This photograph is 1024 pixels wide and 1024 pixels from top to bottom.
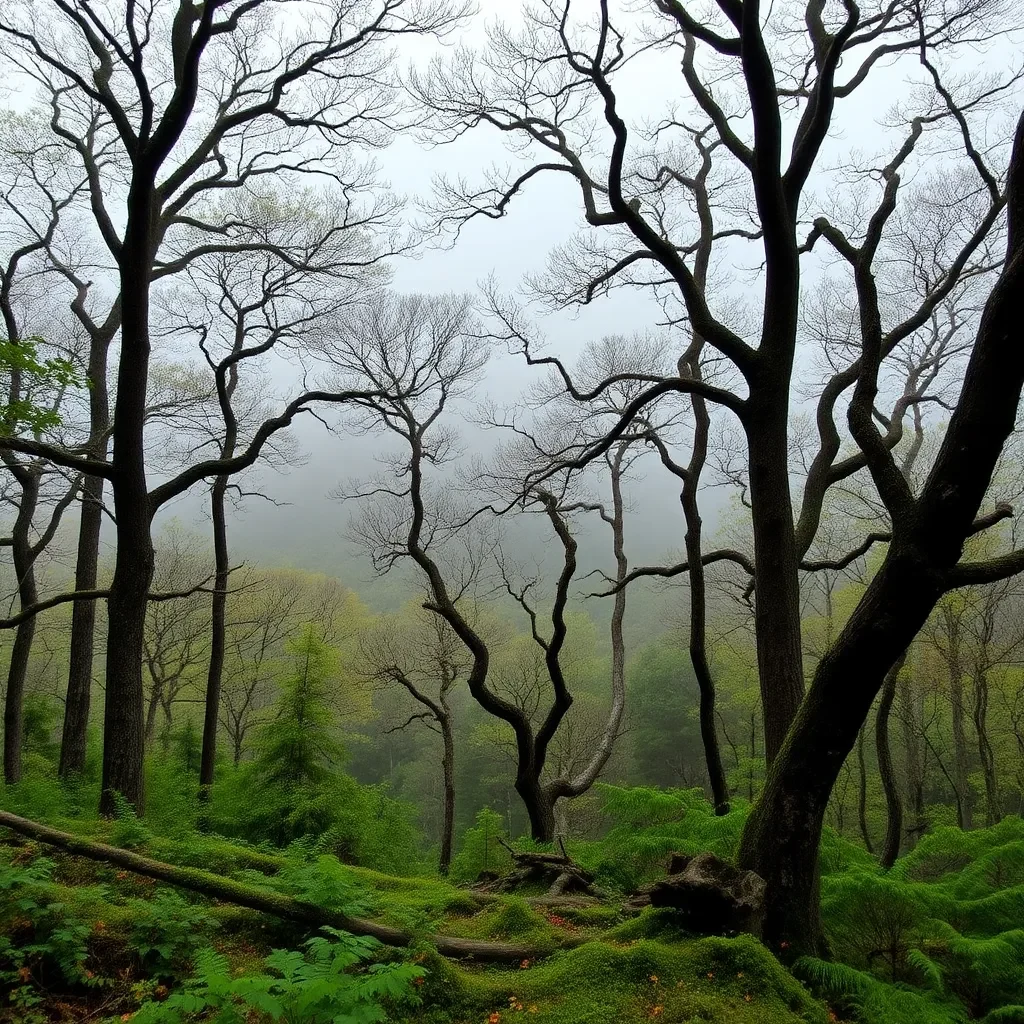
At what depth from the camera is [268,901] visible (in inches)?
131

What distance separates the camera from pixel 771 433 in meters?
4.99

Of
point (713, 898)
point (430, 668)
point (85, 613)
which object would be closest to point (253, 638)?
point (430, 668)

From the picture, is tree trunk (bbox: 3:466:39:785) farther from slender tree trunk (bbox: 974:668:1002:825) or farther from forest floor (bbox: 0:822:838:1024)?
slender tree trunk (bbox: 974:668:1002:825)

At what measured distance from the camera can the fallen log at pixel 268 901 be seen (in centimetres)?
325

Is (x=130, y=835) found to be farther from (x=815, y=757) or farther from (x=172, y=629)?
(x=172, y=629)

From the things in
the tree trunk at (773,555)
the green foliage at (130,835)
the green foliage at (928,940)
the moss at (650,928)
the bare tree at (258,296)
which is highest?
the bare tree at (258,296)

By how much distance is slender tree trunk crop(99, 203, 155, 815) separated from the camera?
671 cm

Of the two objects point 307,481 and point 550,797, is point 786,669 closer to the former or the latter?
point 550,797

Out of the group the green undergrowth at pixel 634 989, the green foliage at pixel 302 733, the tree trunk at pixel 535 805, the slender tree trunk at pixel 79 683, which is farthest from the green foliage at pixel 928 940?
the slender tree trunk at pixel 79 683

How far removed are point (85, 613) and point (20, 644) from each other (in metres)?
2.01

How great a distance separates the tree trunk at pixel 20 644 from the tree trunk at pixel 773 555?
1099 centimetres

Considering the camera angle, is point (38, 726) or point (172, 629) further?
point (172, 629)

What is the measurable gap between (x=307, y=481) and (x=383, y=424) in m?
77.8

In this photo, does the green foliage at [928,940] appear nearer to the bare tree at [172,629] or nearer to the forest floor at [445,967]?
the forest floor at [445,967]
